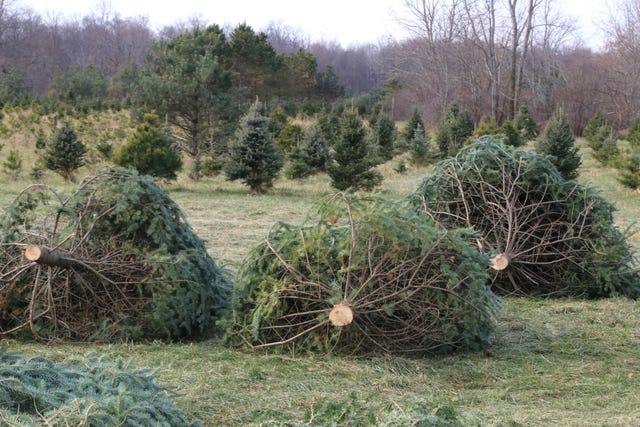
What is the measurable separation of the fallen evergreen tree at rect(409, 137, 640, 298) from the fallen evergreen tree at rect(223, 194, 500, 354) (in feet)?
5.71

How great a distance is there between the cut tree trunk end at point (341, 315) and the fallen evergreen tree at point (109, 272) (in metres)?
1.17

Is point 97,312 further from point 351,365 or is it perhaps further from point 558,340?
point 558,340

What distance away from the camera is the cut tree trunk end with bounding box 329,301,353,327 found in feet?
14.7

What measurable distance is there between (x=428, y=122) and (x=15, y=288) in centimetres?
3535

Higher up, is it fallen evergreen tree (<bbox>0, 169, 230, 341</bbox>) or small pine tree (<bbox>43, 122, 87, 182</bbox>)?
small pine tree (<bbox>43, 122, 87, 182</bbox>)

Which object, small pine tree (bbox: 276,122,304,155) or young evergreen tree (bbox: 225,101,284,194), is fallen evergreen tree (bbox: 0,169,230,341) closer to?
young evergreen tree (bbox: 225,101,284,194)

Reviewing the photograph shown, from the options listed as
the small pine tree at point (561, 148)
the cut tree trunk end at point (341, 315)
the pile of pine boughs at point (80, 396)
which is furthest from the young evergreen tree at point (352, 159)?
the pile of pine boughs at point (80, 396)

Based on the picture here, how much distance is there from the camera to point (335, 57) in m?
70.0

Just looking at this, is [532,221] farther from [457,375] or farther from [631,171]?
[631,171]

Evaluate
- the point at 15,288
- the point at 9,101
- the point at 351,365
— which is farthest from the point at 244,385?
the point at 9,101

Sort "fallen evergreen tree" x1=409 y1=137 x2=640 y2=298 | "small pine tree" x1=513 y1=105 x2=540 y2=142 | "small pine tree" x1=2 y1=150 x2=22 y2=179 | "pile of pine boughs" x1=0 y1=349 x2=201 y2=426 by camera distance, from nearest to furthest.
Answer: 1. "pile of pine boughs" x1=0 y1=349 x2=201 y2=426
2. "fallen evergreen tree" x1=409 y1=137 x2=640 y2=298
3. "small pine tree" x1=2 y1=150 x2=22 y2=179
4. "small pine tree" x1=513 y1=105 x2=540 y2=142

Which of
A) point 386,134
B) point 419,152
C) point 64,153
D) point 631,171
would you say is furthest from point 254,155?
point 386,134

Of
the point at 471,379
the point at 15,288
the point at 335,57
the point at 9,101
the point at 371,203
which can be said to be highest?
the point at 335,57

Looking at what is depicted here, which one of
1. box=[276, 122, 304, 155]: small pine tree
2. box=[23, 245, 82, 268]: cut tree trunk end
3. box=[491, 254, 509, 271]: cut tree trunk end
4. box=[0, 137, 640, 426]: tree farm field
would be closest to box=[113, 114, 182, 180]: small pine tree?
box=[276, 122, 304, 155]: small pine tree
